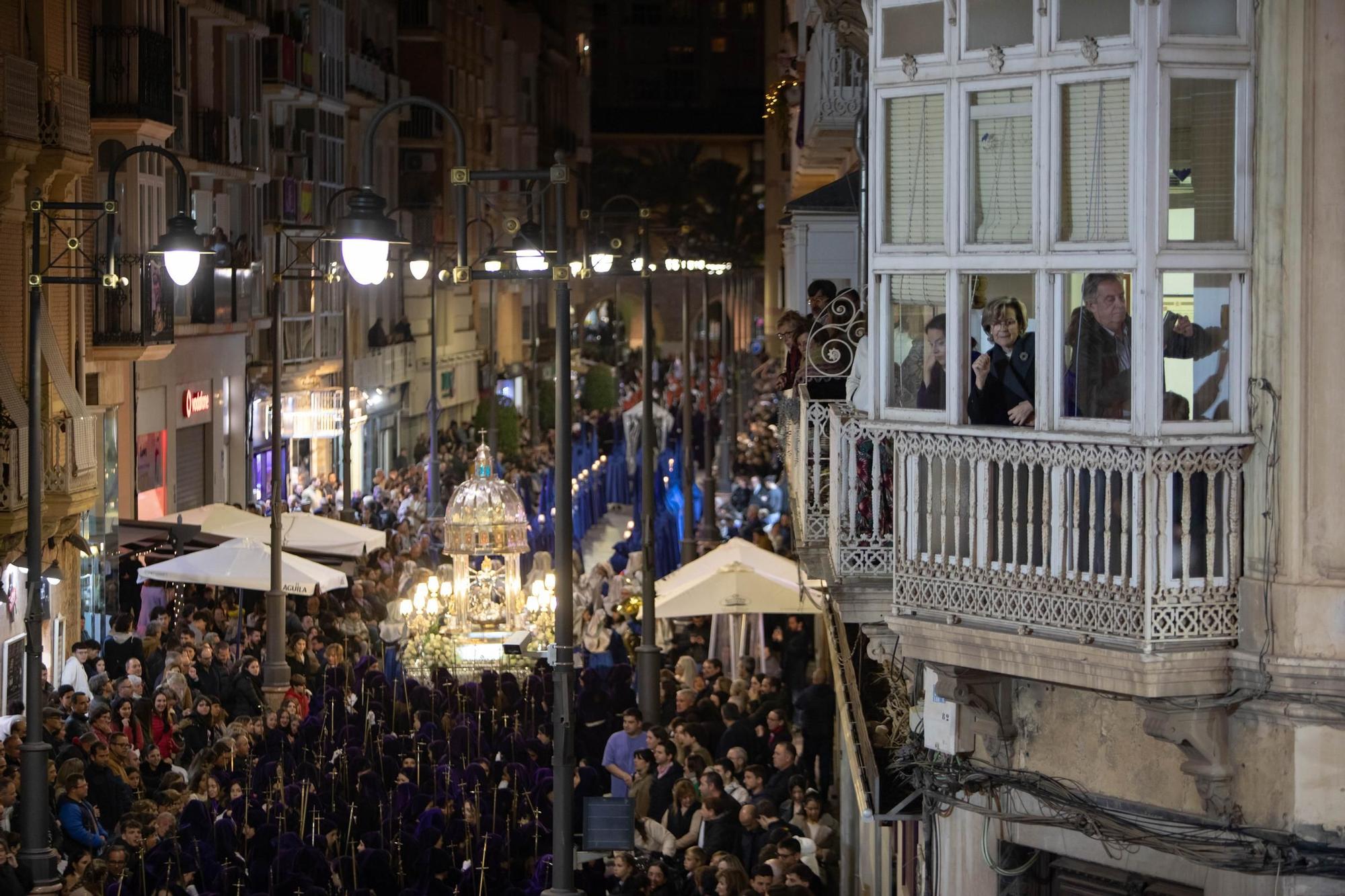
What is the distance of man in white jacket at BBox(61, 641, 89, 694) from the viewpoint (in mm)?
23594

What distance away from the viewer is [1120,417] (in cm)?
1121

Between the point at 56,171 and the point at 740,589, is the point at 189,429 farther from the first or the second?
the point at 740,589

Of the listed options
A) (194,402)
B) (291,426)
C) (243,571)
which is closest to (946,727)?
(243,571)

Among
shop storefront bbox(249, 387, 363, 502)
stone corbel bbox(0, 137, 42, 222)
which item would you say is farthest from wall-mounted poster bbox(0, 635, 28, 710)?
shop storefront bbox(249, 387, 363, 502)

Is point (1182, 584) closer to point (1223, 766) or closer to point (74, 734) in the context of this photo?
point (1223, 766)

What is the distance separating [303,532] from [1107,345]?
23.5 m

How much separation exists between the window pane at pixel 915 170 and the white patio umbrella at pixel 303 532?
2141 centimetres

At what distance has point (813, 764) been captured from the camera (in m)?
21.6

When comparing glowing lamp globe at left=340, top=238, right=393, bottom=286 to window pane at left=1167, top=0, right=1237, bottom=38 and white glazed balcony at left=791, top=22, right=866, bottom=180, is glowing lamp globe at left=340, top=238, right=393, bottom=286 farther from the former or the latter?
white glazed balcony at left=791, top=22, right=866, bottom=180

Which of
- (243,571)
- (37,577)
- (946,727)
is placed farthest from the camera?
(243,571)

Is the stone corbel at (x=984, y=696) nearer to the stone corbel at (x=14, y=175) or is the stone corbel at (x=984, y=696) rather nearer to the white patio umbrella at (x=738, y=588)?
the white patio umbrella at (x=738, y=588)

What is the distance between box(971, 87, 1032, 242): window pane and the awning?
12.3m

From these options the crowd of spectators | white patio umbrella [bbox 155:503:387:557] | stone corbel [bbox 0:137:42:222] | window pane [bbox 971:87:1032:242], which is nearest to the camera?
window pane [bbox 971:87:1032:242]

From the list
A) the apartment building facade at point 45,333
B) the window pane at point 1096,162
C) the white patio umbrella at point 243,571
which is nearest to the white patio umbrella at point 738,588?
the white patio umbrella at point 243,571
